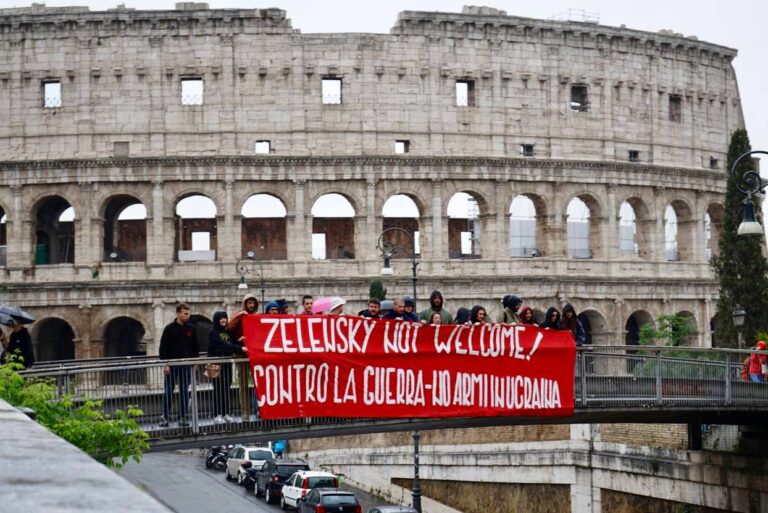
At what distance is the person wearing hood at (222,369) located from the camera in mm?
18797

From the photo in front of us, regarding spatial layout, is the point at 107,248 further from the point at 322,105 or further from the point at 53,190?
the point at 322,105

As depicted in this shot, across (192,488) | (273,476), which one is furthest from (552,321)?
(192,488)

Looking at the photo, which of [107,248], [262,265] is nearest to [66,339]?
[107,248]

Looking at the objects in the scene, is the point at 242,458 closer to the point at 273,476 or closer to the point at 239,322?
the point at 273,476

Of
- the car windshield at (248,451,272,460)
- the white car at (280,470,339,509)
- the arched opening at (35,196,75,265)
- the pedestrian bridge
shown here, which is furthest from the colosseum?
the pedestrian bridge

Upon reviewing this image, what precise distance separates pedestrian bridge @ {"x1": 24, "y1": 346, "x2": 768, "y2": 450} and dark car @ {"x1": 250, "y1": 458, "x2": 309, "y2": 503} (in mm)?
13922

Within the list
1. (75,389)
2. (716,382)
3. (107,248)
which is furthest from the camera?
(107,248)

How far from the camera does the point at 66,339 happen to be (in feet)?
182

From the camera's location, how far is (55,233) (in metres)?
56.4

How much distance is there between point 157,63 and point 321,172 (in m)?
8.24

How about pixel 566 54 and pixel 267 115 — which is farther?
pixel 566 54

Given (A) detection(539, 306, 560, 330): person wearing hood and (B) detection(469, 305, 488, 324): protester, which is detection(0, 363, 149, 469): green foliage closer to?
(B) detection(469, 305, 488, 324): protester

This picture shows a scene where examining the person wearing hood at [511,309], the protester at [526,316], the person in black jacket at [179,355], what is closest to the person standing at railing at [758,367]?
the protester at [526,316]

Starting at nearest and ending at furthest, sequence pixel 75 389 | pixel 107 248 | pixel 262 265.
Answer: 1. pixel 75 389
2. pixel 262 265
3. pixel 107 248
